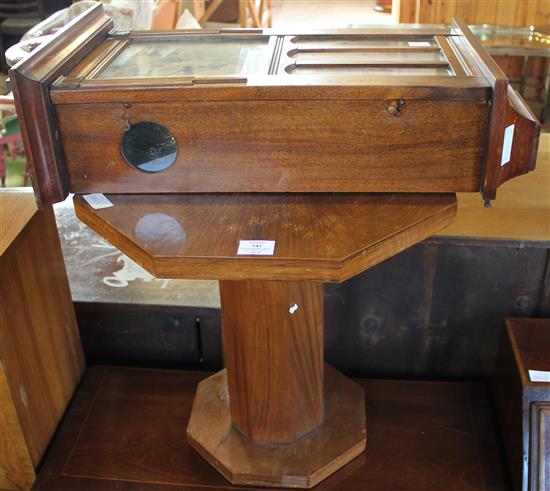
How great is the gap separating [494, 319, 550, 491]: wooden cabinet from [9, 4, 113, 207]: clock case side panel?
1.10m

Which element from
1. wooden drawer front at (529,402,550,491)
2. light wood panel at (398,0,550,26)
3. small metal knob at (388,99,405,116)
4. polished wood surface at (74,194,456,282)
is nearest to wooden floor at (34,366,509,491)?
wooden drawer front at (529,402,550,491)

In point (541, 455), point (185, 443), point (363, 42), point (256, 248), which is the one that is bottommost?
point (185, 443)

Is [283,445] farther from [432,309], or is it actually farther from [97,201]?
[97,201]

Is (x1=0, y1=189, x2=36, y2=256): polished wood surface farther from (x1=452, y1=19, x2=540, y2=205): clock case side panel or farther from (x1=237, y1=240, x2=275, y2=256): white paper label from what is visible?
(x1=452, y1=19, x2=540, y2=205): clock case side panel

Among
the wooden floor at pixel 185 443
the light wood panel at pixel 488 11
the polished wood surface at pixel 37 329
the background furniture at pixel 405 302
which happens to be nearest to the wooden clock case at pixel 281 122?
the polished wood surface at pixel 37 329

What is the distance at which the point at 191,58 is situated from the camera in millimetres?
1407

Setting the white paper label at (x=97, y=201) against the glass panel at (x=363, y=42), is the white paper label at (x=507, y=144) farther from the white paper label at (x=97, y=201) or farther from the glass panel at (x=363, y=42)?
the white paper label at (x=97, y=201)

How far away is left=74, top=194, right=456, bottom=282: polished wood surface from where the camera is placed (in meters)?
1.11

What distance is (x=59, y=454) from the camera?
177 centimetres

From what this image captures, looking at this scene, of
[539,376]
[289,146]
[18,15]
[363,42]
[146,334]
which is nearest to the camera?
[289,146]

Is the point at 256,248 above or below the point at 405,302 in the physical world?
above

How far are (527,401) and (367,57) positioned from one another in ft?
2.79

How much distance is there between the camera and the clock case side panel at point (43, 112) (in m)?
1.18

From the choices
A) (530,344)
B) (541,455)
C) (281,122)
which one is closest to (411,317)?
(530,344)
